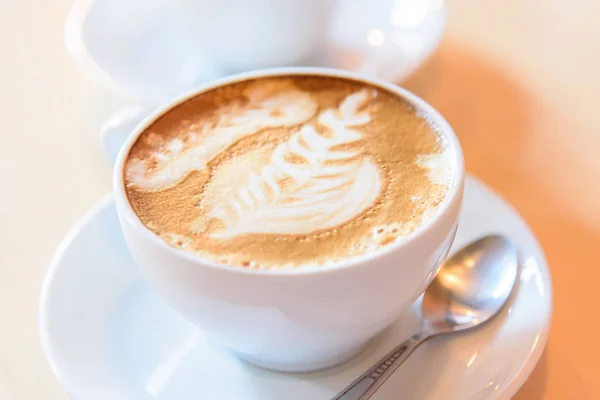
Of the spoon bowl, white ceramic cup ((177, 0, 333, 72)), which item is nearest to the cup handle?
white ceramic cup ((177, 0, 333, 72))

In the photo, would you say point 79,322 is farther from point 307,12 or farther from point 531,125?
point 531,125

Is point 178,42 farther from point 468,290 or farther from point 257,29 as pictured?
point 468,290

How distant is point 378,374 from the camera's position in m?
0.62

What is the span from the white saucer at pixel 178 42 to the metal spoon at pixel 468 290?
38 centimetres

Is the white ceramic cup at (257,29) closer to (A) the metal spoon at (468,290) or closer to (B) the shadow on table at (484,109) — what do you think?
(B) the shadow on table at (484,109)

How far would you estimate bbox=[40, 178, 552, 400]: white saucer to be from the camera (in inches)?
24.8

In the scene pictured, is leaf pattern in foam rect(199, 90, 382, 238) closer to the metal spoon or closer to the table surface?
the metal spoon

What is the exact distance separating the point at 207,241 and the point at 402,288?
19 centimetres

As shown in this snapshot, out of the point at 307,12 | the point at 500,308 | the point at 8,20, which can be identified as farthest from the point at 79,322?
the point at 8,20

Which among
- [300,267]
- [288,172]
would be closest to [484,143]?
[288,172]

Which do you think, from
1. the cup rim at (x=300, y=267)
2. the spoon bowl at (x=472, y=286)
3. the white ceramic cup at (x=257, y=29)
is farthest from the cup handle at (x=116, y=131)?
the spoon bowl at (x=472, y=286)

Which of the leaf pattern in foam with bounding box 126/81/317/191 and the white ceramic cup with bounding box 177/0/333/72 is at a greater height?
the white ceramic cup with bounding box 177/0/333/72

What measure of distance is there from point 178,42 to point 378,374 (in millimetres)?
779

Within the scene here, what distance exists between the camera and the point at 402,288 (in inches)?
23.3
